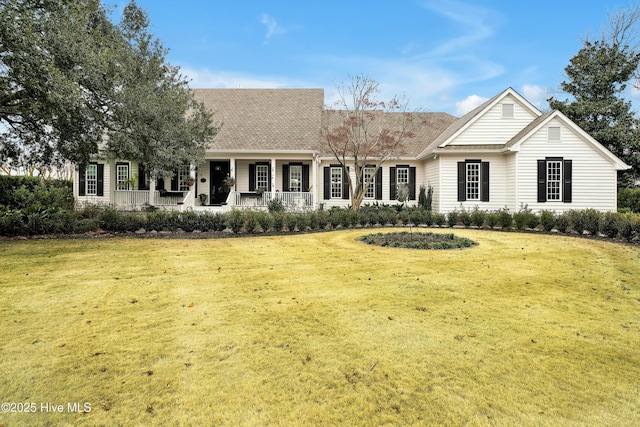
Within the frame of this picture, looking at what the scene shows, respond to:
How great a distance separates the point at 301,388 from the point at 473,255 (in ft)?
23.6

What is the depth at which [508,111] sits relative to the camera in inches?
729

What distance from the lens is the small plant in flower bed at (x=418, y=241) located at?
10.2 meters

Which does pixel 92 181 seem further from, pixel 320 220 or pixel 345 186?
pixel 345 186

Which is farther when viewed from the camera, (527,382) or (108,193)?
(108,193)

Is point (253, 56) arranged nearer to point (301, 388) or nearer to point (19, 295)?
point (19, 295)

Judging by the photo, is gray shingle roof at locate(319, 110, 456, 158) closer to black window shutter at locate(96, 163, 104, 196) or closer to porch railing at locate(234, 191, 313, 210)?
porch railing at locate(234, 191, 313, 210)

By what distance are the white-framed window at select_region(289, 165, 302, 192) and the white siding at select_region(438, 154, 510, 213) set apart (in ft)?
24.4

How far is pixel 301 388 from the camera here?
2977mm

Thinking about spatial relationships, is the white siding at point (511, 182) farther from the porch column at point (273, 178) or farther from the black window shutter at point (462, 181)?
the porch column at point (273, 178)

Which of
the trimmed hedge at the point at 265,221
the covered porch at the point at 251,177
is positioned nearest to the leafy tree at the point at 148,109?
the trimmed hedge at the point at 265,221

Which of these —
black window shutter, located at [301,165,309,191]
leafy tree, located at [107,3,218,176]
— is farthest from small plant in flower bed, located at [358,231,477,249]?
black window shutter, located at [301,165,309,191]

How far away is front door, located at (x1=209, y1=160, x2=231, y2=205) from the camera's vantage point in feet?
66.5

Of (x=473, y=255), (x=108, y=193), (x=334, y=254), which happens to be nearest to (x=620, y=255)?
(x=473, y=255)

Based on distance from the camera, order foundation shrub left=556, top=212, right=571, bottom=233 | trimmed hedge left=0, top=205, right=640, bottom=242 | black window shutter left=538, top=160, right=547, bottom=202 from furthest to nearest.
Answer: black window shutter left=538, top=160, right=547, bottom=202 → foundation shrub left=556, top=212, right=571, bottom=233 → trimmed hedge left=0, top=205, right=640, bottom=242
